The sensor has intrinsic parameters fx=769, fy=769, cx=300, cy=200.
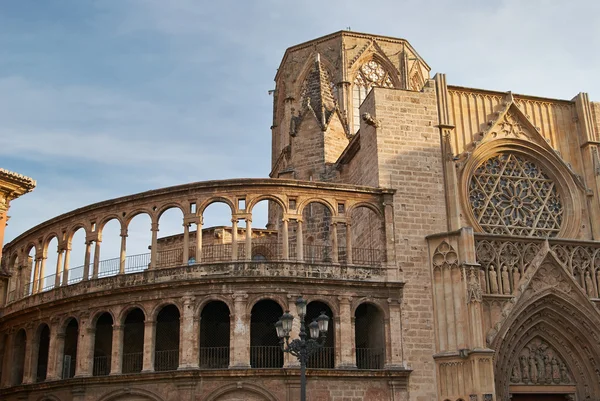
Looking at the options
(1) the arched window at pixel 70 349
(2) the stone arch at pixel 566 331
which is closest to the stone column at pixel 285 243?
(2) the stone arch at pixel 566 331

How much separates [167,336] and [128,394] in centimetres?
289

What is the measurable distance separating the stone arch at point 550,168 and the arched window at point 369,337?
217 inches

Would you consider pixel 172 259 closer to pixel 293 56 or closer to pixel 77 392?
pixel 77 392

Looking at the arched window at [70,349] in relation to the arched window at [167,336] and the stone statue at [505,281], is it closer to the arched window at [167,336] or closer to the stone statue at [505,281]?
the arched window at [167,336]

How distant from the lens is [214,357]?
24.6 m

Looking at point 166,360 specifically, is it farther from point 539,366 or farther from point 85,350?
point 539,366

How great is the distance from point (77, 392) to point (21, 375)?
4.54 metres

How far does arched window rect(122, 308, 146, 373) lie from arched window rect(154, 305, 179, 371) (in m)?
0.78

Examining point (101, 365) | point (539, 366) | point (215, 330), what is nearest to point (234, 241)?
point (215, 330)

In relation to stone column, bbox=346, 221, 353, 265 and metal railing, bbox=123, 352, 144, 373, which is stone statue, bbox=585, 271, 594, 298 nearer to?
stone column, bbox=346, 221, 353, 265

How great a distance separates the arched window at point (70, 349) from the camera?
25.4 metres

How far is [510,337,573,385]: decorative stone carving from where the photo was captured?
24.4m

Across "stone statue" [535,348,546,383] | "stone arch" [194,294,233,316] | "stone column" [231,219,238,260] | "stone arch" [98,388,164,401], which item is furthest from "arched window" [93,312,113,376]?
"stone statue" [535,348,546,383]

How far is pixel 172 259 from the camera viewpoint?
32.0m
